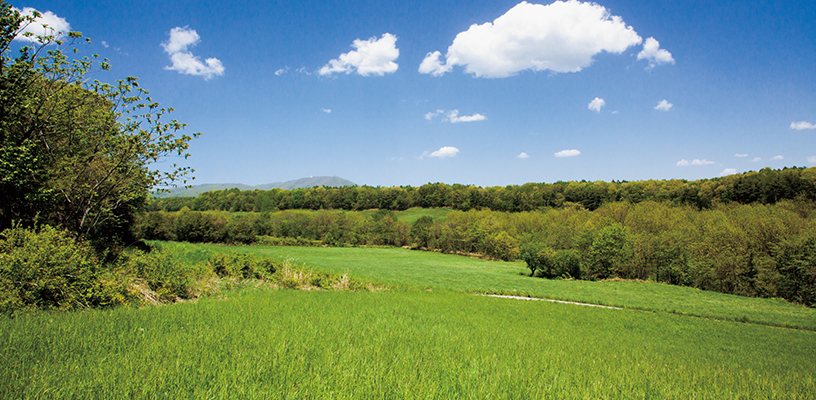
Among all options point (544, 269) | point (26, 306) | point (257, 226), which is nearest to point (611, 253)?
point (544, 269)

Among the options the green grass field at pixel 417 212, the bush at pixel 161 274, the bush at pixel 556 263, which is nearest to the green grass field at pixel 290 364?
the bush at pixel 161 274

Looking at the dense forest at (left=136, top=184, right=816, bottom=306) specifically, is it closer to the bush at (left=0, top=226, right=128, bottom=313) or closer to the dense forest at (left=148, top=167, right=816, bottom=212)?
the dense forest at (left=148, top=167, right=816, bottom=212)

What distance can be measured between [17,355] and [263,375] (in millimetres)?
2873

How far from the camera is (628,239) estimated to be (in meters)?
50.3

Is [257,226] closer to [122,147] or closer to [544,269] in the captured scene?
[544,269]

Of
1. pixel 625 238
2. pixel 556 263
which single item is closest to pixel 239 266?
pixel 556 263

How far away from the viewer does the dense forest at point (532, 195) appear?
69.2m

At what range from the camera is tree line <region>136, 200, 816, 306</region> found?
37438 millimetres

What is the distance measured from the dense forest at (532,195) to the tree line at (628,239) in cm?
1121

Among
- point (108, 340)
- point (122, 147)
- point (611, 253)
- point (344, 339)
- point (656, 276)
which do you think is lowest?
point (656, 276)

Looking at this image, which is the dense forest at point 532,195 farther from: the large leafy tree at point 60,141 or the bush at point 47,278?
the bush at point 47,278

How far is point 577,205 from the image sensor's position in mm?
101188

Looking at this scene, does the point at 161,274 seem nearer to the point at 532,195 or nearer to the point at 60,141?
the point at 60,141

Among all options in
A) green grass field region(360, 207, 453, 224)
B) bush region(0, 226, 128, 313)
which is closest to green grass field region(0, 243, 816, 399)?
bush region(0, 226, 128, 313)
